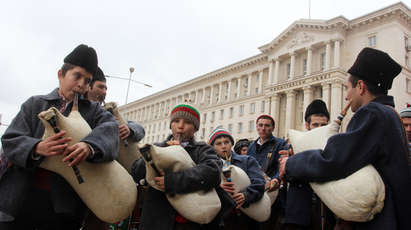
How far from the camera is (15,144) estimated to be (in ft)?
7.34

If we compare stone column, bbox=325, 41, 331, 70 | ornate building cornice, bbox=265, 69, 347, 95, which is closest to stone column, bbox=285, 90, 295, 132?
ornate building cornice, bbox=265, 69, 347, 95

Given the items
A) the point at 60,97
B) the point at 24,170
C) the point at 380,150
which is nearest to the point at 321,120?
the point at 380,150

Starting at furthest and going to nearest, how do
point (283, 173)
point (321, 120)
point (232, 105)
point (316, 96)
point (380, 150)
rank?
point (232, 105)
point (316, 96)
point (321, 120)
point (283, 173)
point (380, 150)

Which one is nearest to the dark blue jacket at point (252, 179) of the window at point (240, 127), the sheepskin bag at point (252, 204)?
the sheepskin bag at point (252, 204)

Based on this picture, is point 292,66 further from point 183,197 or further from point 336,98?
point 183,197

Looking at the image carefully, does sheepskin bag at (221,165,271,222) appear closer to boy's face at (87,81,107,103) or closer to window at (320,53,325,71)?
boy's face at (87,81,107,103)

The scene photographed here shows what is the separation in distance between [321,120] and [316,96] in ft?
125

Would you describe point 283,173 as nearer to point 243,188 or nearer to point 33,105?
point 243,188

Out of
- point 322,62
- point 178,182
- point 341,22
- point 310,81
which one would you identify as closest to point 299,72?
point 322,62

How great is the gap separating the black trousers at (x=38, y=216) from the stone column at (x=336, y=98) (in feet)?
119

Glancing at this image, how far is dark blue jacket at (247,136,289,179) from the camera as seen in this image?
5080mm

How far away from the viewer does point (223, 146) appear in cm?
471

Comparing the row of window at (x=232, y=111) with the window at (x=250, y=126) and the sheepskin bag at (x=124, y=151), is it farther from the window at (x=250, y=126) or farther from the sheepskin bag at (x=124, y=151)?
the sheepskin bag at (x=124, y=151)

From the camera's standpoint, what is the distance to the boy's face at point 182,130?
10.6 ft
